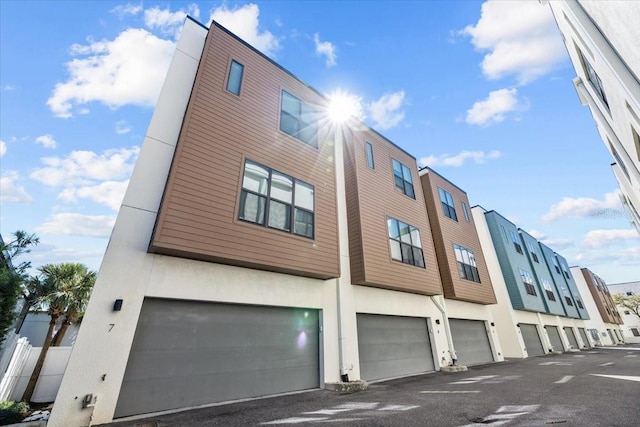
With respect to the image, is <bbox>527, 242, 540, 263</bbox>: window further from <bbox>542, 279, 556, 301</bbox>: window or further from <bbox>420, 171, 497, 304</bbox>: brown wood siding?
<bbox>420, 171, 497, 304</bbox>: brown wood siding

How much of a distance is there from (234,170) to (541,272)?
3060 centimetres

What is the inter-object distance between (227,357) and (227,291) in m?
1.63

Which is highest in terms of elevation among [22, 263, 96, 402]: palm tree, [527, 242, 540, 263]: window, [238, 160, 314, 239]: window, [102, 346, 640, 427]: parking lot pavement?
[527, 242, 540, 263]: window

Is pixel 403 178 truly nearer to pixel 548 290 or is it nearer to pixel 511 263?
pixel 511 263

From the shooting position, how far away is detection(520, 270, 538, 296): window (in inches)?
856

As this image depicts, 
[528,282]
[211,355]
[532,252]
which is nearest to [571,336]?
[532,252]

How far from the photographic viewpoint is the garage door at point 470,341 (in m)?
14.6

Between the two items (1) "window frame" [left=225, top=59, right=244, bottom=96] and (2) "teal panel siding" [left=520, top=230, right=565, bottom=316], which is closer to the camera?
(1) "window frame" [left=225, top=59, right=244, bottom=96]

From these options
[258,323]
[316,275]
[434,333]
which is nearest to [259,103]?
[316,275]

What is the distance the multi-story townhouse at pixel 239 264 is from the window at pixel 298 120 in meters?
0.05

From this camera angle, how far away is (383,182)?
13.5m

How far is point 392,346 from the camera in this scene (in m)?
11.2

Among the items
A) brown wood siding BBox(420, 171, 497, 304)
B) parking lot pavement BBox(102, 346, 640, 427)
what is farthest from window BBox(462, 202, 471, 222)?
parking lot pavement BBox(102, 346, 640, 427)

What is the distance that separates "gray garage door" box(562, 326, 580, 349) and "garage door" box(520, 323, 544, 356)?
378 inches
